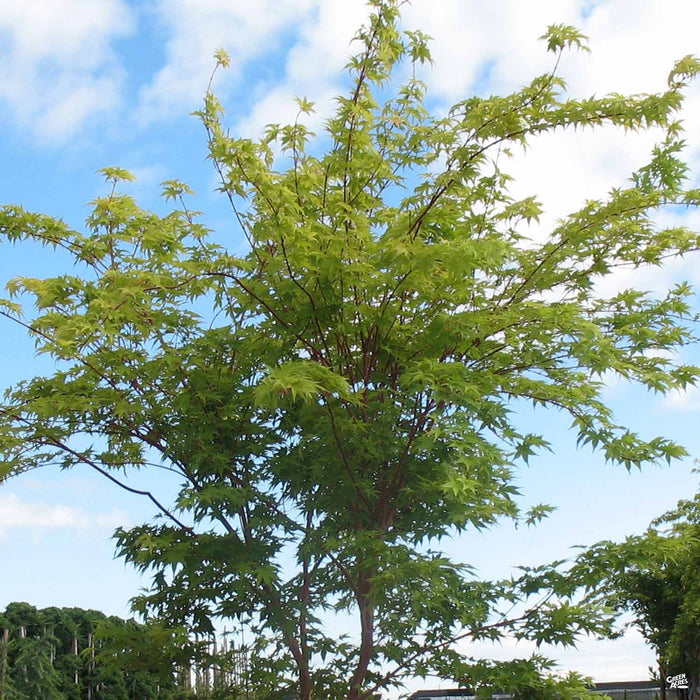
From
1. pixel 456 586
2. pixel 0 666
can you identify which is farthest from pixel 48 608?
pixel 456 586

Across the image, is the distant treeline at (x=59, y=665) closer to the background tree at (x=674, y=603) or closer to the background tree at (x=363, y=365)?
the background tree at (x=363, y=365)

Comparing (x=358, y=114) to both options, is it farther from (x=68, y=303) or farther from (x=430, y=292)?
(x=68, y=303)

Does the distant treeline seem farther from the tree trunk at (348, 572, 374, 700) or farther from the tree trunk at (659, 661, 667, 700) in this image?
the tree trunk at (659, 661, 667, 700)

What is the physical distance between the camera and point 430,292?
524 centimetres

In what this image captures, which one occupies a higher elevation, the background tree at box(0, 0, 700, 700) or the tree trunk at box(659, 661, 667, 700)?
the background tree at box(0, 0, 700, 700)

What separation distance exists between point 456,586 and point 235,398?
7.35ft

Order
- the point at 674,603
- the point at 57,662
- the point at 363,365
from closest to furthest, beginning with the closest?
the point at 363,365, the point at 57,662, the point at 674,603

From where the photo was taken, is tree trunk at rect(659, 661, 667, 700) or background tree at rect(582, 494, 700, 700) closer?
background tree at rect(582, 494, 700, 700)

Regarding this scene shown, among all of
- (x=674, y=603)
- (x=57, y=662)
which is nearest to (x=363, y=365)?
(x=57, y=662)

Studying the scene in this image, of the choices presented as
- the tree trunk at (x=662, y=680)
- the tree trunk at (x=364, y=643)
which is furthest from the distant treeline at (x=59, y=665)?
the tree trunk at (x=662, y=680)

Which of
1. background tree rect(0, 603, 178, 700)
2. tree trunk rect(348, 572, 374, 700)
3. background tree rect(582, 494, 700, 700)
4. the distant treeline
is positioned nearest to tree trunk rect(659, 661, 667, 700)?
background tree rect(582, 494, 700, 700)

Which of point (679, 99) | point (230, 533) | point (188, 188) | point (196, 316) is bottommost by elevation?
point (230, 533)

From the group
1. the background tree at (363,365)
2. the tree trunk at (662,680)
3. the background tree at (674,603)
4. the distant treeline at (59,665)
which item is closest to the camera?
the background tree at (363,365)

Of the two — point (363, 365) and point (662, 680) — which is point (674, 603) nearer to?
point (662, 680)
